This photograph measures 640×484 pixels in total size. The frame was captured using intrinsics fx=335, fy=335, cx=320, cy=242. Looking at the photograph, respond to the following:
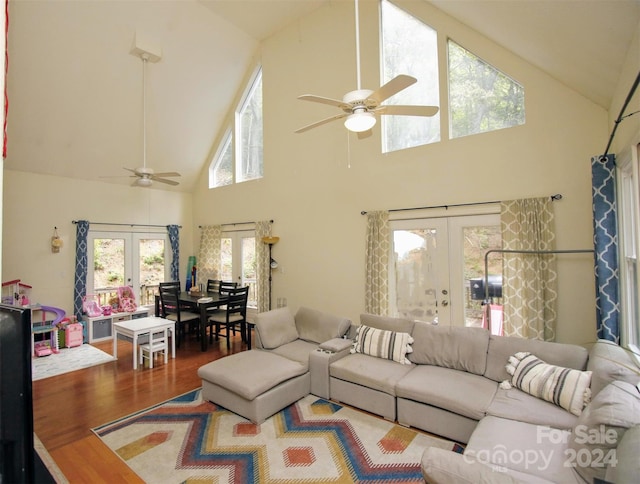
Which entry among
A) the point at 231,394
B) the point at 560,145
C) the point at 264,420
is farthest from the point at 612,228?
the point at 231,394

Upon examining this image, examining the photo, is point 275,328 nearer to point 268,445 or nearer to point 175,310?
point 268,445

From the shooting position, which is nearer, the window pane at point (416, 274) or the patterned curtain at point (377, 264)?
the window pane at point (416, 274)

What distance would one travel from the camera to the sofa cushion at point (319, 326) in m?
4.22

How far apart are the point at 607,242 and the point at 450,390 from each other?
6.13 ft

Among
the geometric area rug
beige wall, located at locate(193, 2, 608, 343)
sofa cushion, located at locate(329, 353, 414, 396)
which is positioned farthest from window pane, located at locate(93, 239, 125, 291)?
sofa cushion, located at locate(329, 353, 414, 396)

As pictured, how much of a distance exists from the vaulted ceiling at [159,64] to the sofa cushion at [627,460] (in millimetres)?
2502

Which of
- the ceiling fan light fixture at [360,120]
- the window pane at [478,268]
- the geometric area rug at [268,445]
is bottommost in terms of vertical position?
the geometric area rug at [268,445]

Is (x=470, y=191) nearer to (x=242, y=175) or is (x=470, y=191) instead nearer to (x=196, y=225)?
(x=242, y=175)

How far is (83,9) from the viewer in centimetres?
436

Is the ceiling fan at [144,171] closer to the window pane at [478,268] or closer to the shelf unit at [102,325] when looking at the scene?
the shelf unit at [102,325]

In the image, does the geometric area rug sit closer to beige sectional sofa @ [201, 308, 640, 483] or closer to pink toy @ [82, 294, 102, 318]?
beige sectional sofa @ [201, 308, 640, 483]

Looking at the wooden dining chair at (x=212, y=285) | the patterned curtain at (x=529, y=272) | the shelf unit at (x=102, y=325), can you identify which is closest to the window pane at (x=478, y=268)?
the patterned curtain at (x=529, y=272)

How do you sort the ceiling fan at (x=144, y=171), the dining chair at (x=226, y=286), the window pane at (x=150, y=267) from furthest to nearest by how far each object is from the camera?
the window pane at (x=150, y=267)
the dining chair at (x=226, y=286)
the ceiling fan at (x=144, y=171)

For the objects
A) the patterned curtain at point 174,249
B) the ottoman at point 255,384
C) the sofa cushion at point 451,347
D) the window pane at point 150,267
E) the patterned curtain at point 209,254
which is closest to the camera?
the ottoman at point 255,384
